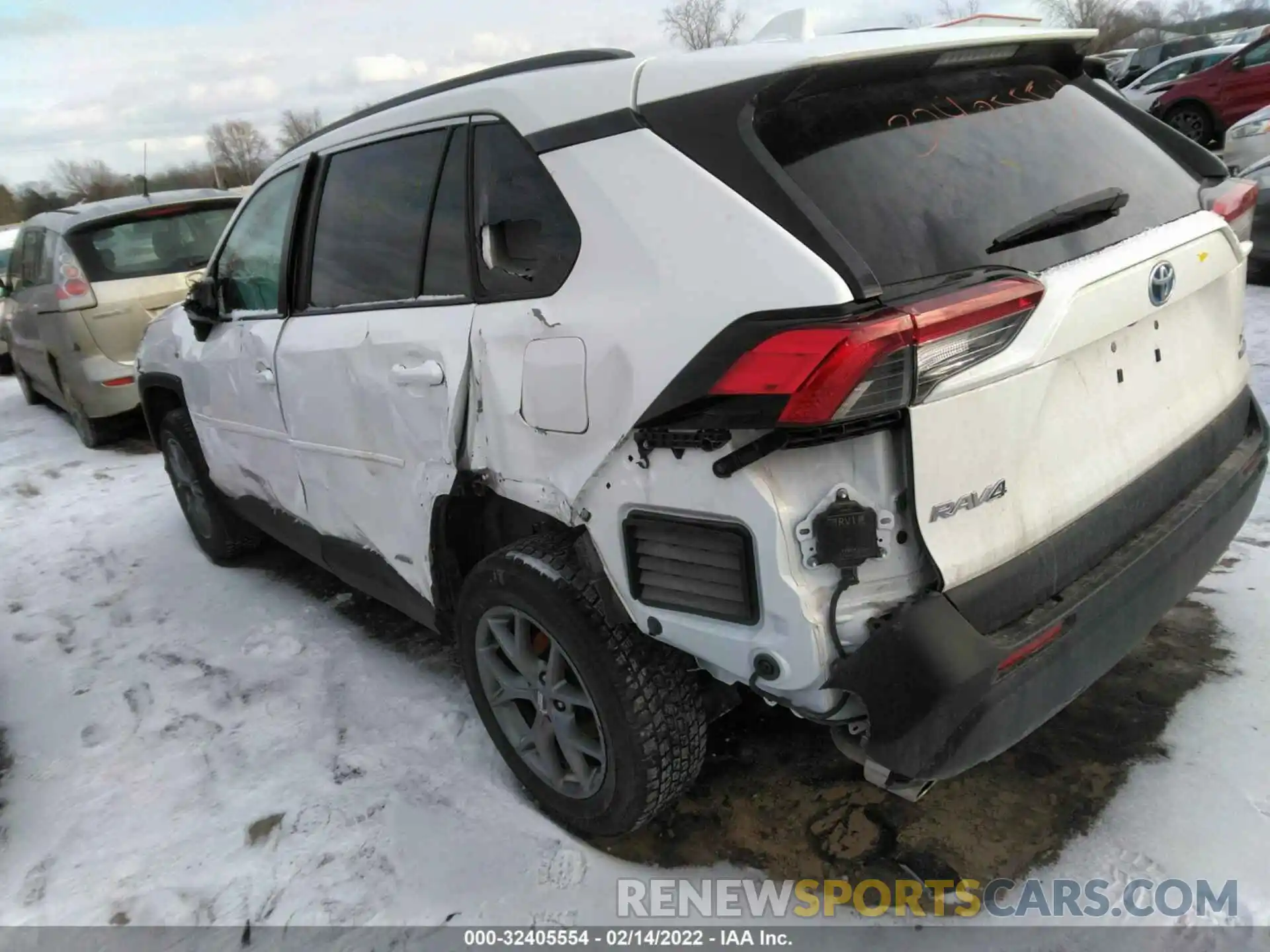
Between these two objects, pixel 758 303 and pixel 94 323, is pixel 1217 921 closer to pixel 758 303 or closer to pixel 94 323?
pixel 758 303

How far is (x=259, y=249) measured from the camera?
11.5 feet

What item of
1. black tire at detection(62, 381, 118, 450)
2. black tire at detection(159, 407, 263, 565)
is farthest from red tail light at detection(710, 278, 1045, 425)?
black tire at detection(62, 381, 118, 450)

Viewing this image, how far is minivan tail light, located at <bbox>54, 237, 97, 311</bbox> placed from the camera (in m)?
6.55

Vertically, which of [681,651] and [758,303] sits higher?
[758,303]

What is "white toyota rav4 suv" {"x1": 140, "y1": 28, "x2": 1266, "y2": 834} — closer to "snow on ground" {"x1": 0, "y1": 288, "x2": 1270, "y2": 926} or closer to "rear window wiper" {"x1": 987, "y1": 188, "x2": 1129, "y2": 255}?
"rear window wiper" {"x1": 987, "y1": 188, "x2": 1129, "y2": 255}

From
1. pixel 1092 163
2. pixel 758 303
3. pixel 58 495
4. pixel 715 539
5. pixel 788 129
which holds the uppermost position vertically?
pixel 788 129

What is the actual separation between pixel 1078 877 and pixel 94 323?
717cm

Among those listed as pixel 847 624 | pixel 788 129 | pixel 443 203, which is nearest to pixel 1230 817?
pixel 847 624

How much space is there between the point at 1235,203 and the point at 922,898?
202cm

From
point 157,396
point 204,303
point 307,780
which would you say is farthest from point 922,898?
point 157,396

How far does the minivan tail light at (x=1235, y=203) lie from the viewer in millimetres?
2330

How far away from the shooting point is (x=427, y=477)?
2.57 metres

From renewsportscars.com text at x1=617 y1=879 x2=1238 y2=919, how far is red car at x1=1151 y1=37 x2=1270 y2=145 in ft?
40.4

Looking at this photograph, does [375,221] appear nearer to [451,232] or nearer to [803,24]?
[451,232]
